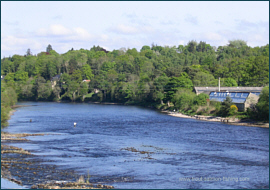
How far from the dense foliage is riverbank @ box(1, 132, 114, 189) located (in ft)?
108

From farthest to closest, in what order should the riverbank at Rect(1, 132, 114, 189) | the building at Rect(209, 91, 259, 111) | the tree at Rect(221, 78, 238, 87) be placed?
the tree at Rect(221, 78, 238, 87)
the building at Rect(209, 91, 259, 111)
the riverbank at Rect(1, 132, 114, 189)

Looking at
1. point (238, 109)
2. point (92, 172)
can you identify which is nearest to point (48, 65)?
point (238, 109)

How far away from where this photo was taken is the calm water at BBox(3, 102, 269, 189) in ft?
80.6

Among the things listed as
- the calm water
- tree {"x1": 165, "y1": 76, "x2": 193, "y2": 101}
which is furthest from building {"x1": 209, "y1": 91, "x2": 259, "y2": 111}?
tree {"x1": 165, "y1": 76, "x2": 193, "y2": 101}

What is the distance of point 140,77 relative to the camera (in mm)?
105625

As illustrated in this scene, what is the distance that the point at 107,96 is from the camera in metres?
104

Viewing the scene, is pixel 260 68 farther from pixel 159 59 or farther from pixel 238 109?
pixel 159 59

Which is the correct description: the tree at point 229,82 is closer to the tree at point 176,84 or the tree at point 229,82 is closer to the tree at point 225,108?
the tree at point 176,84

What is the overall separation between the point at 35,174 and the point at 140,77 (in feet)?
269

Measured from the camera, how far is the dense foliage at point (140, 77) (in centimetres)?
8344

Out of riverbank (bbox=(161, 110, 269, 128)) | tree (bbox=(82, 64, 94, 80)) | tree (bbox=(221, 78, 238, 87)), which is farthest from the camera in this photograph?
tree (bbox=(82, 64, 94, 80))

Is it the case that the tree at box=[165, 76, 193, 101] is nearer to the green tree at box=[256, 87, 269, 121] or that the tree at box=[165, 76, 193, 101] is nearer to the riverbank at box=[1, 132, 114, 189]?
the green tree at box=[256, 87, 269, 121]

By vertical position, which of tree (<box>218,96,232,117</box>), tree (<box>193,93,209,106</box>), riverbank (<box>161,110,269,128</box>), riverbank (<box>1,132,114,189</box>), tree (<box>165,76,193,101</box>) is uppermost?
tree (<box>165,76,193,101</box>)

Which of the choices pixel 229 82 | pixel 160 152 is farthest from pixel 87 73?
pixel 160 152
